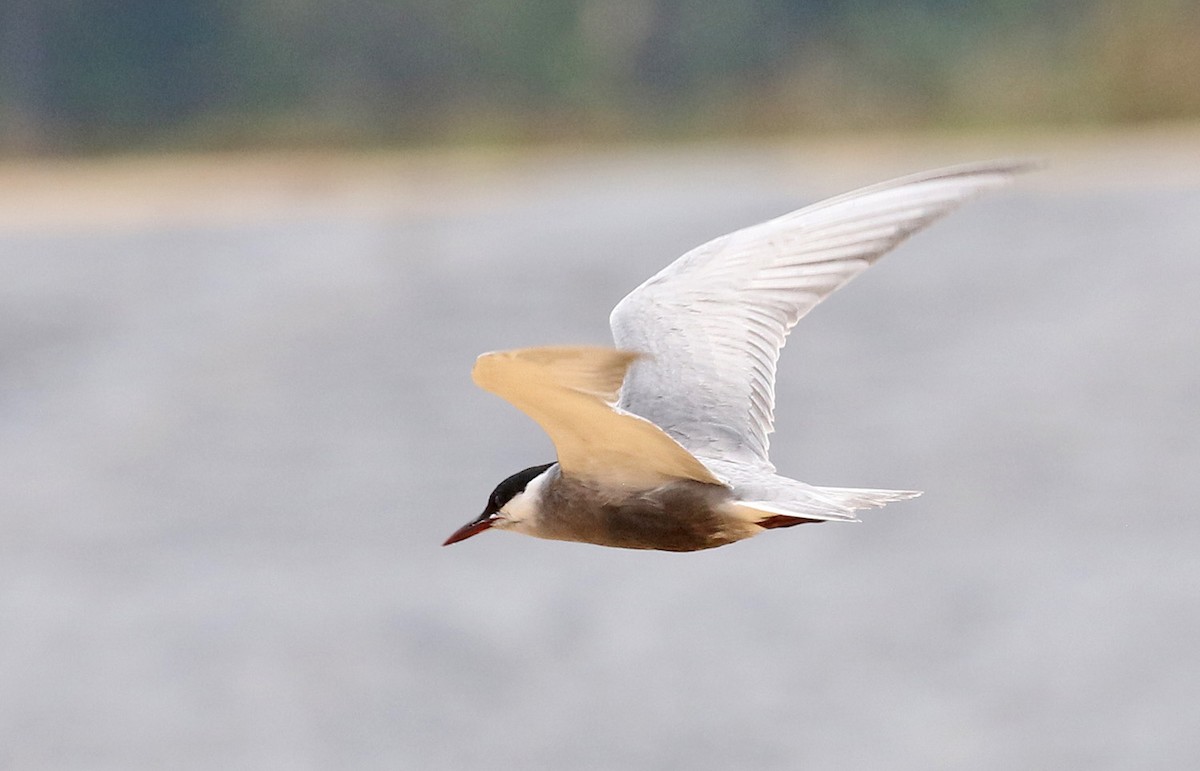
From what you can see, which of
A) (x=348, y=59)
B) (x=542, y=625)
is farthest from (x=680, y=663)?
(x=348, y=59)

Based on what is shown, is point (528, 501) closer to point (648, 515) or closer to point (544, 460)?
point (648, 515)

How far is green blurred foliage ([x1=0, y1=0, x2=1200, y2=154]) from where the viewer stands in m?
22.3

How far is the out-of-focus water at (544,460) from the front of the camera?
13820 mm

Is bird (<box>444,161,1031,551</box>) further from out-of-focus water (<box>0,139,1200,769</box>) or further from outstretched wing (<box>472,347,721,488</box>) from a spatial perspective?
out-of-focus water (<box>0,139,1200,769</box>)

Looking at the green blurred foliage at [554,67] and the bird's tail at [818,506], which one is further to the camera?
the green blurred foliage at [554,67]

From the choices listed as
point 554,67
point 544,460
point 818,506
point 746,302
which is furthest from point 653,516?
point 554,67

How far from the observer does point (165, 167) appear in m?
22.4

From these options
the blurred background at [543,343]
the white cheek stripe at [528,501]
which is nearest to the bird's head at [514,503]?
the white cheek stripe at [528,501]

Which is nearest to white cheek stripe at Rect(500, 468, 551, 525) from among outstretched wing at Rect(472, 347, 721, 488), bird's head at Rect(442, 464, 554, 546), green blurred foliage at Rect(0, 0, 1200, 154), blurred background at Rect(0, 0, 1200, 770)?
bird's head at Rect(442, 464, 554, 546)

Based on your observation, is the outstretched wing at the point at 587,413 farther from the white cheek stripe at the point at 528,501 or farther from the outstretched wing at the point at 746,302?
the outstretched wing at the point at 746,302

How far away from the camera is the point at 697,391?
455 cm

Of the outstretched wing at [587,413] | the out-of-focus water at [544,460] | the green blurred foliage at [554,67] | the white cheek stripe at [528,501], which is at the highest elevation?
the outstretched wing at [587,413]

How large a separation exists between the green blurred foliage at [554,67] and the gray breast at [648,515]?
59.7ft

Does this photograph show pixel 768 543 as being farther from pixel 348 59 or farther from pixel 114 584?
pixel 348 59
